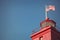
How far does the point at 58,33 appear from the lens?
4191 centimetres

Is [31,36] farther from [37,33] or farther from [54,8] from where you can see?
[54,8]

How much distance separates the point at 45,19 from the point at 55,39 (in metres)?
2.17

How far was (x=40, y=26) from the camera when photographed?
4253 centimetres

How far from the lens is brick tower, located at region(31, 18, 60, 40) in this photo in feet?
136

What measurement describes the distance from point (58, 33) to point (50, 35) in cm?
81

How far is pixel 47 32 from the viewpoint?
137 feet

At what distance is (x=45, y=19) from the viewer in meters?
42.5

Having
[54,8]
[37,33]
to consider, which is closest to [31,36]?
[37,33]

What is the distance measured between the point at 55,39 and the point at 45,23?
5.94 feet

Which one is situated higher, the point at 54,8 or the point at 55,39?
the point at 54,8

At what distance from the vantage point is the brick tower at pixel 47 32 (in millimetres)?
41594

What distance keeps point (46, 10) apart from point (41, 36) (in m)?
2.44

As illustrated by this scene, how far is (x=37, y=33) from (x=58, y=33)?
1920mm

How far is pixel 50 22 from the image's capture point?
1661 inches
